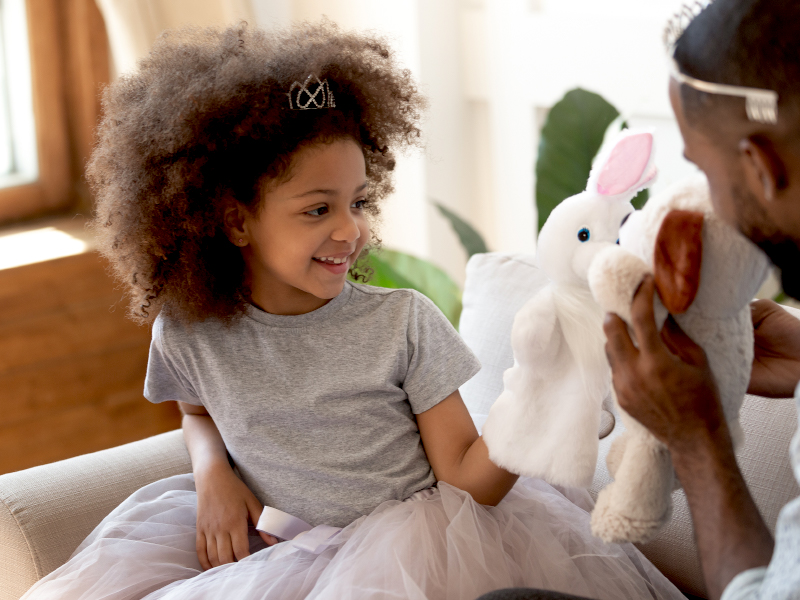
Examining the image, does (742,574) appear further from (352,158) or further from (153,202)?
(153,202)

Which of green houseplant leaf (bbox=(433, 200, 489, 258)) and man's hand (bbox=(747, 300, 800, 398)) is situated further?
green houseplant leaf (bbox=(433, 200, 489, 258))

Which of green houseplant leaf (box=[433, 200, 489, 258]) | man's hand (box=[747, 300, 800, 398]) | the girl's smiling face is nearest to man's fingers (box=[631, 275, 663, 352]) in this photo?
man's hand (box=[747, 300, 800, 398])

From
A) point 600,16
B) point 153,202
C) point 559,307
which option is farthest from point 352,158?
point 600,16

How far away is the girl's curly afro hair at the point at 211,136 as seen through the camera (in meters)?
1.08

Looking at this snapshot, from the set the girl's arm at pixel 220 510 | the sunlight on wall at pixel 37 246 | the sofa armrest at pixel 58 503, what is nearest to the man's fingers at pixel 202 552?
the girl's arm at pixel 220 510

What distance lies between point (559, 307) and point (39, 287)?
202 cm

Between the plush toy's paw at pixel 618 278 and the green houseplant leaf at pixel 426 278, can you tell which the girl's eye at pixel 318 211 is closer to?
the plush toy's paw at pixel 618 278

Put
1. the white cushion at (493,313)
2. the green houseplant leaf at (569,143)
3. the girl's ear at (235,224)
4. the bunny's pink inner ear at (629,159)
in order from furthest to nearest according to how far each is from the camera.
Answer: the green houseplant leaf at (569,143), the white cushion at (493,313), the girl's ear at (235,224), the bunny's pink inner ear at (629,159)

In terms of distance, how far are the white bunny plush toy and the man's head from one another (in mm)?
131

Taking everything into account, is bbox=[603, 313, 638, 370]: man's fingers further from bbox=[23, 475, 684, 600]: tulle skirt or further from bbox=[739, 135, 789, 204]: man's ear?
bbox=[23, 475, 684, 600]: tulle skirt

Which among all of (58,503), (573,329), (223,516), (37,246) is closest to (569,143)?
(573,329)

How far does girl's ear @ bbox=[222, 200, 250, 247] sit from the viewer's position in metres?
1.15

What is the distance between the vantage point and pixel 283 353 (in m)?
1.14

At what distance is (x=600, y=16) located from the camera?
2010mm
